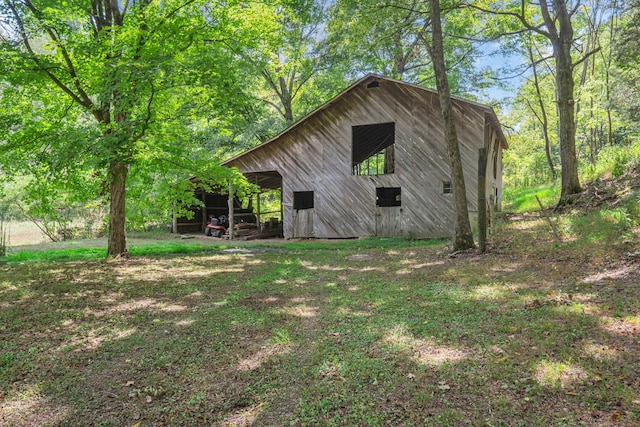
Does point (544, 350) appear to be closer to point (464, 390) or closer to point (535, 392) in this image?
point (535, 392)

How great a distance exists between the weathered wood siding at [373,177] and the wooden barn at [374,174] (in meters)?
0.04

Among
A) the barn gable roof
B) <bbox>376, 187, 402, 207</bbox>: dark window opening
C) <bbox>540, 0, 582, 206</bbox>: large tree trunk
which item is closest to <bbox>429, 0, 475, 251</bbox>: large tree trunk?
the barn gable roof

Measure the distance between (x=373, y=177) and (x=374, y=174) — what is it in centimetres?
41

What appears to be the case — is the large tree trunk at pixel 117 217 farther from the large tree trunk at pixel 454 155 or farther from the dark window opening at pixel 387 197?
the dark window opening at pixel 387 197

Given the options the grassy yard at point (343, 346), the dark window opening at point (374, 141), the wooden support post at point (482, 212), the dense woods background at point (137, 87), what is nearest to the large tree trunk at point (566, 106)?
the dense woods background at point (137, 87)

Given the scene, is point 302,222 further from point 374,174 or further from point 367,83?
point 367,83

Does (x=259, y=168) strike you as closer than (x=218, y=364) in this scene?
No

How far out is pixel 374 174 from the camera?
16.4 m

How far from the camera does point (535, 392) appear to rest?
302 centimetres

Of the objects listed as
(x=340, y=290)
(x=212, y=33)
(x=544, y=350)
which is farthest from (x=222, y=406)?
(x=212, y=33)

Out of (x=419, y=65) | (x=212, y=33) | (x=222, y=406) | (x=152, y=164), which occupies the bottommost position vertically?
(x=222, y=406)

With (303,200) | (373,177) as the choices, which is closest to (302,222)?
(303,200)

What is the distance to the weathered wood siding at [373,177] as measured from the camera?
14734 mm

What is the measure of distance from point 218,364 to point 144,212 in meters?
9.68
